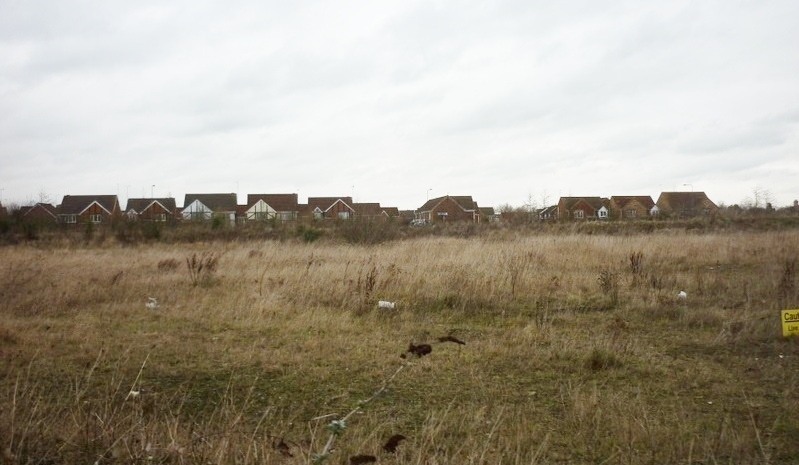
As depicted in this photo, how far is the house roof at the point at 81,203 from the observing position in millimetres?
53594

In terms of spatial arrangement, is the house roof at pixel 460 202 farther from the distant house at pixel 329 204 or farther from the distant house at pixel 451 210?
the distant house at pixel 329 204

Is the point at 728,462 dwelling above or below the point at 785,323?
below

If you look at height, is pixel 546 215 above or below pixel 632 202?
below

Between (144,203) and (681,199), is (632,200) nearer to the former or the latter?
(681,199)

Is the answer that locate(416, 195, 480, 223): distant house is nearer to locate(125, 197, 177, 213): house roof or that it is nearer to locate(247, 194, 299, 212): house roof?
locate(247, 194, 299, 212): house roof

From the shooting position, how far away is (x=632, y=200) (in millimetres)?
61531

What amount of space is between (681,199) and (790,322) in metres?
61.0

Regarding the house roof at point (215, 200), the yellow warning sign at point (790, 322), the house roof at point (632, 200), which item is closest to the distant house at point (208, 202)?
the house roof at point (215, 200)

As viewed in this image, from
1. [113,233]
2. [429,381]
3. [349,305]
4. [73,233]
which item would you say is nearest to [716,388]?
[429,381]

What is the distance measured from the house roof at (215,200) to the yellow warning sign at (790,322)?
194ft

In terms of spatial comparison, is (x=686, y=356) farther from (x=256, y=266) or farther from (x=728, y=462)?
(x=256, y=266)

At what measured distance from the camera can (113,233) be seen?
2372cm

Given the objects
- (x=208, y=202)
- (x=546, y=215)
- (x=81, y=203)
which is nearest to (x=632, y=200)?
(x=546, y=215)

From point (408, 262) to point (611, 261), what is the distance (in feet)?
15.7
